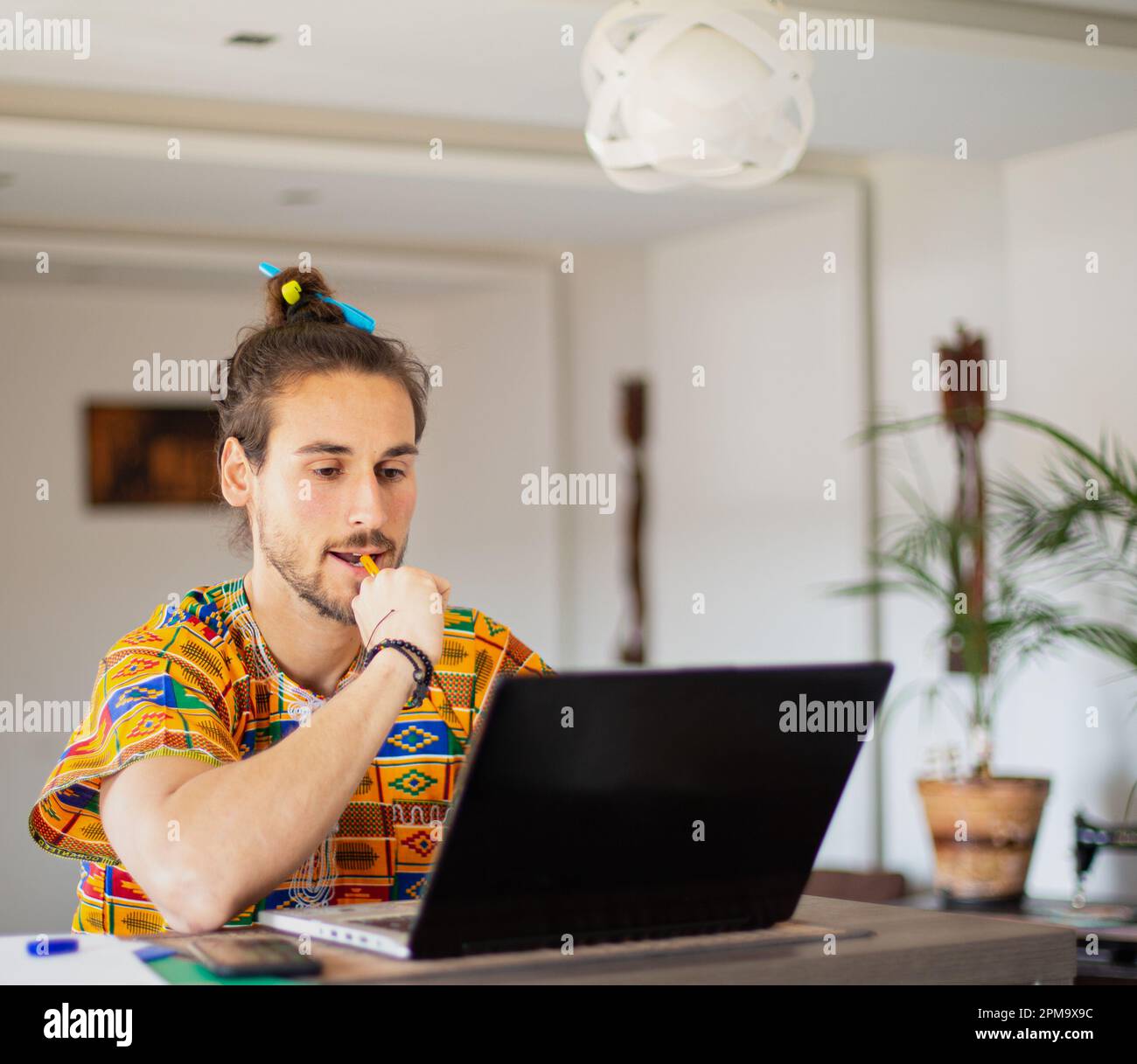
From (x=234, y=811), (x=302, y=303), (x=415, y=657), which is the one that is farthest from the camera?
(x=302, y=303)

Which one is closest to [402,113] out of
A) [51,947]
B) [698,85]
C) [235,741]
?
[698,85]

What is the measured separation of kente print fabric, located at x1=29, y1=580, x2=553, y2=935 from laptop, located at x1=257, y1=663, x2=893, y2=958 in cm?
37

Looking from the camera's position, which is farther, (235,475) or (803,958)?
(235,475)

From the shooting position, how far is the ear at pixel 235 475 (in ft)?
7.39

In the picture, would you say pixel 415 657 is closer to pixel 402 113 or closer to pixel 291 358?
pixel 291 358

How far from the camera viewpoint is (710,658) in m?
7.28

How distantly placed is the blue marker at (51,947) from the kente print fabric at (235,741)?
268mm

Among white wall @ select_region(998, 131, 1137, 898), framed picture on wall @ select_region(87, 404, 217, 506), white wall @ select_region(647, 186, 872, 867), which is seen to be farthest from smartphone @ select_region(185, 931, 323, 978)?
framed picture on wall @ select_region(87, 404, 217, 506)

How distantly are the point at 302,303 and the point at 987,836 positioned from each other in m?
3.25

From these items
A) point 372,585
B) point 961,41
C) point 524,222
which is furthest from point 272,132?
point 372,585

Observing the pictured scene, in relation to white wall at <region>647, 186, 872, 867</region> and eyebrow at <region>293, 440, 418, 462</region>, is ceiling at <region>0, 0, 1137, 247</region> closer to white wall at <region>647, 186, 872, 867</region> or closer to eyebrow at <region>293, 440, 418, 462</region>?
white wall at <region>647, 186, 872, 867</region>

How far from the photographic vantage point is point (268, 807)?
168 cm

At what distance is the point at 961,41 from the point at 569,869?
3.53 metres
